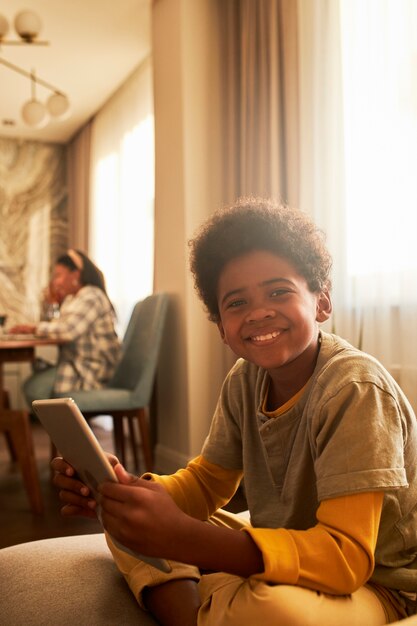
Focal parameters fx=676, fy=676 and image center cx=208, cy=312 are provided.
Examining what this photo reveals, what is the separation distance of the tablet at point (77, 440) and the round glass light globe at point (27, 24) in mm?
2892

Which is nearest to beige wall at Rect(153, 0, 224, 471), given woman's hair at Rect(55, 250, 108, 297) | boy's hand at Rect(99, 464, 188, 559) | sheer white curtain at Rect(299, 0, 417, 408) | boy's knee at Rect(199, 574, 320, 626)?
woman's hair at Rect(55, 250, 108, 297)

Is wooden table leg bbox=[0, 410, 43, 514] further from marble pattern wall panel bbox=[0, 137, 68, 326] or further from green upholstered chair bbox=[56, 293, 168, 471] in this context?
marble pattern wall panel bbox=[0, 137, 68, 326]

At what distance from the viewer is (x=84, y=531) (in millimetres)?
2570

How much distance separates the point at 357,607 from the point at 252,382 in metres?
0.44

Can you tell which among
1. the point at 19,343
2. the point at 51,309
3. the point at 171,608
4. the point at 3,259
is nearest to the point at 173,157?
the point at 19,343

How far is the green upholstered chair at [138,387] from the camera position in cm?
337

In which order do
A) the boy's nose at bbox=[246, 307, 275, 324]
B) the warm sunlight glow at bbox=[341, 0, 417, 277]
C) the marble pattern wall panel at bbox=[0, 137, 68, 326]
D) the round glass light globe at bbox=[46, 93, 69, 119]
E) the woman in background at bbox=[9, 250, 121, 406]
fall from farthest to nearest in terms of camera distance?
the marble pattern wall panel at bbox=[0, 137, 68, 326] < the round glass light globe at bbox=[46, 93, 69, 119] < the woman in background at bbox=[9, 250, 121, 406] < the warm sunlight glow at bbox=[341, 0, 417, 277] < the boy's nose at bbox=[246, 307, 275, 324]

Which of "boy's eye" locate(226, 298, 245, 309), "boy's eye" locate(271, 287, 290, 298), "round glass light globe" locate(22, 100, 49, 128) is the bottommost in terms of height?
"boy's eye" locate(226, 298, 245, 309)

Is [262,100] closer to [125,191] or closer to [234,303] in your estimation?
[234,303]

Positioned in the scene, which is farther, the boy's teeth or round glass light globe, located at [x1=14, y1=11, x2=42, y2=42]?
round glass light globe, located at [x1=14, y1=11, x2=42, y2=42]

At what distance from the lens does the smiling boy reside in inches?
34.8

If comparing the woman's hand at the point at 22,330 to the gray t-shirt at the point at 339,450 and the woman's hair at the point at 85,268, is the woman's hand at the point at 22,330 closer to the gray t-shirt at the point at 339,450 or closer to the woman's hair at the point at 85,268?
the woman's hair at the point at 85,268

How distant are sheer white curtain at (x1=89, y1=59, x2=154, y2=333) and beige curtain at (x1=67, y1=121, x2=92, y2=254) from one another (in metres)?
0.17

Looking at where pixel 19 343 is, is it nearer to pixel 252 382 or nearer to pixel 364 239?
pixel 364 239
